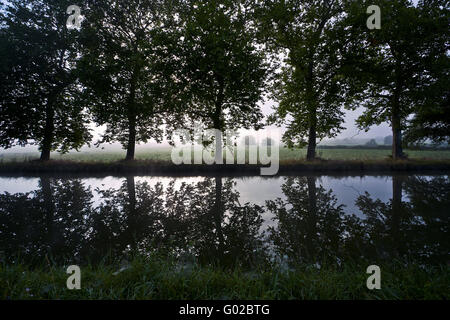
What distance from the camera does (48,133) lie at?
2006 cm

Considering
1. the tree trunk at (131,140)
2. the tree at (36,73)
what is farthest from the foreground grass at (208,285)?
the tree at (36,73)

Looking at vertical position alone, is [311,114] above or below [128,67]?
below

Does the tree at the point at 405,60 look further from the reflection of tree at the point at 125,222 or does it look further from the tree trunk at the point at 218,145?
the reflection of tree at the point at 125,222

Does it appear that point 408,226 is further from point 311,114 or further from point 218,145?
point 218,145

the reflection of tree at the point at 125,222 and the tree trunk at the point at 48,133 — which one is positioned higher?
the tree trunk at the point at 48,133

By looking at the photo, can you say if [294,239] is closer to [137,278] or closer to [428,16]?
[137,278]

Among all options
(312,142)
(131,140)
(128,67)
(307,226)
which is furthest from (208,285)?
(128,67)

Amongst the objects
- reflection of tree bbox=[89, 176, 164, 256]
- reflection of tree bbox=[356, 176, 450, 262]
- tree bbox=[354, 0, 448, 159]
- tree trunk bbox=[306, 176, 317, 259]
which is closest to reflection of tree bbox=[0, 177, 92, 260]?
reflection of tree bbox=[89, 176, 164, 256]

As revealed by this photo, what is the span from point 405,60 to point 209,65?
64.4 feet

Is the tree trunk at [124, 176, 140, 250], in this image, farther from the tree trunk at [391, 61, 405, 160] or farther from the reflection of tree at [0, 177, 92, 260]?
the tree trunk at [391, 61, 405, 160]

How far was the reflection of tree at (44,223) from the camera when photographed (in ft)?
14.4

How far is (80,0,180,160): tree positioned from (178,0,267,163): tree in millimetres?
2153

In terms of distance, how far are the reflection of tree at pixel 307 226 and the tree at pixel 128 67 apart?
1468 centimetres

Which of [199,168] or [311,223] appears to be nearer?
[311,223]
